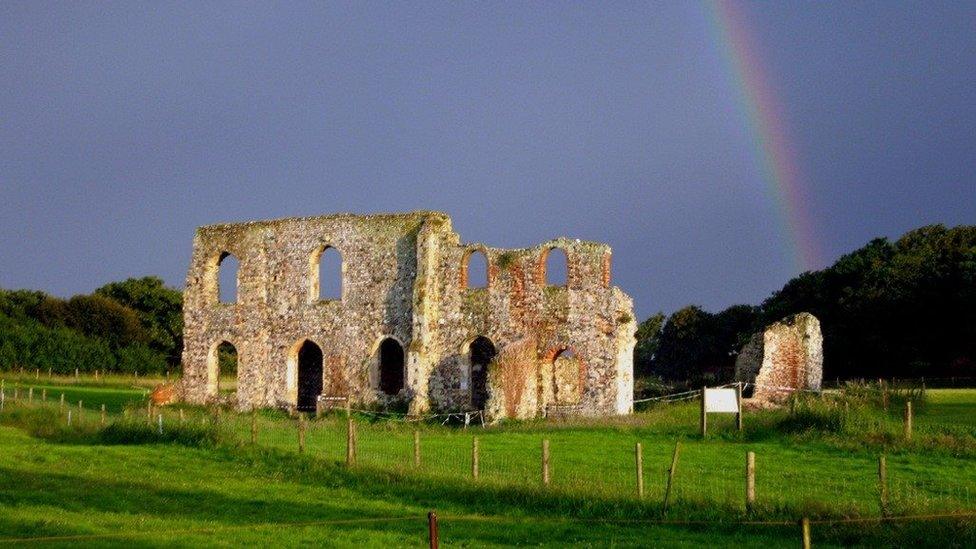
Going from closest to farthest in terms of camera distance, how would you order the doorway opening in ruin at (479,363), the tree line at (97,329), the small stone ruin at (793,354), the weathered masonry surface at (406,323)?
the weathered masonry surface at (406,323)
the small stone ruin at (793,354)
the doorway opening in ruin at (479,363)
the tree line at (97,329)

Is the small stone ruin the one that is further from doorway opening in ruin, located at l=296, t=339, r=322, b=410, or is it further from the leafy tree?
the leafy tree

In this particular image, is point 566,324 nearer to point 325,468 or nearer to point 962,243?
point 325,468

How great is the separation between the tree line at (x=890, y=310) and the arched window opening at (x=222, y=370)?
64.7ft

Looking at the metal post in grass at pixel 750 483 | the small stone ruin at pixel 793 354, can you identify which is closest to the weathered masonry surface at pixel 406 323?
the small stone ruin at pixel 793 354

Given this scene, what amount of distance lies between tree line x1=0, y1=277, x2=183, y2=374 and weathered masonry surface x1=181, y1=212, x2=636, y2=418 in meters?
25.8

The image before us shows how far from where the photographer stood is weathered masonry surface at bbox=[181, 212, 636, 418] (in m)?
33.6

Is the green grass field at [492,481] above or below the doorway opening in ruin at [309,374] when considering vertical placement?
below

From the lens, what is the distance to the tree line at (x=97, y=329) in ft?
203

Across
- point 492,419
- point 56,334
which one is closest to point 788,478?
point 492,419

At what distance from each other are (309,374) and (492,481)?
2281cm

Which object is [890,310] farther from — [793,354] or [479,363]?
[479,363]

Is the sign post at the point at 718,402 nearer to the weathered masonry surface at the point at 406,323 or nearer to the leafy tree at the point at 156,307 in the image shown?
the weathered masonry surface at the point at 406,323

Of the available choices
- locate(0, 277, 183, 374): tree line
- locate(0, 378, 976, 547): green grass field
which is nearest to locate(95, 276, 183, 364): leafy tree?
locate(0, 277, 183, 374): tree line

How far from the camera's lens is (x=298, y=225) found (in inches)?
1513
